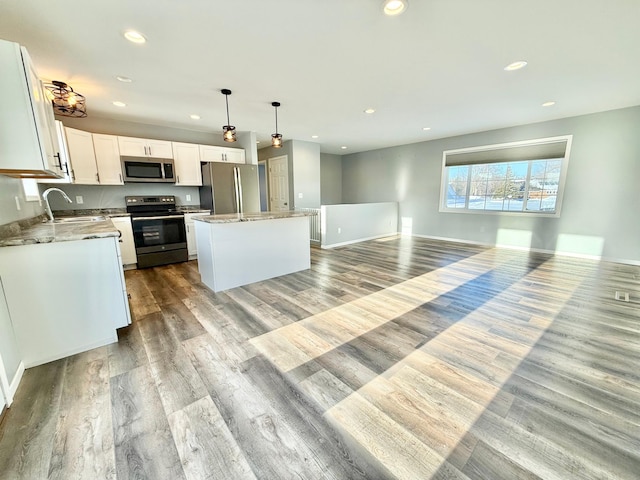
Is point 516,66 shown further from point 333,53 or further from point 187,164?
point 187,164

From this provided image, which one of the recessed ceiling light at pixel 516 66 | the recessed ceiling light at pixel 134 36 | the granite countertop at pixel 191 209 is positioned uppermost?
the recessed ceiling light at pixel 134 36

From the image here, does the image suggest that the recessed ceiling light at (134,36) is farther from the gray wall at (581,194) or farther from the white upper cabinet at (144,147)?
Result: the gray wall at (581,194)

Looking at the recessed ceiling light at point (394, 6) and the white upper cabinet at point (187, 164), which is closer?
the recessed ceiling light at point (394, 6)

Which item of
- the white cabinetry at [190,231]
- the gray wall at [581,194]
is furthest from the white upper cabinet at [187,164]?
the gray wall at [581,194]

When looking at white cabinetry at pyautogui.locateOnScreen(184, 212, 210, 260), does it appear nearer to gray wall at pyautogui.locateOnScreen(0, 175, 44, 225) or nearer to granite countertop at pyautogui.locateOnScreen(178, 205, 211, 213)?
granite countertop at pyautogui.locateOnScreen(178, 205, 211, 213)

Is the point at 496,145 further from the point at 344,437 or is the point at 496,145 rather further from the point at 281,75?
the point at 344,437

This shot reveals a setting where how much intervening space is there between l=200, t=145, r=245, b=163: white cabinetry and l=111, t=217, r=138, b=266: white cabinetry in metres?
1.84

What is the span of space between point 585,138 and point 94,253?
7.40 meters

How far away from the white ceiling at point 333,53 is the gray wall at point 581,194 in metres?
0.57

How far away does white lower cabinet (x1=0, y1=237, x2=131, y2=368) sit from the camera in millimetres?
1891

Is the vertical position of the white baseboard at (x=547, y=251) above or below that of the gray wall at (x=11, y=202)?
below

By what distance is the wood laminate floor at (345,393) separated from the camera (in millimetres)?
1245

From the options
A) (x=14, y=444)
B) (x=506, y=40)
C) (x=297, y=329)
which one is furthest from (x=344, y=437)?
(x=506, y=40)

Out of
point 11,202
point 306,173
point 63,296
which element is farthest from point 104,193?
point 306,173
